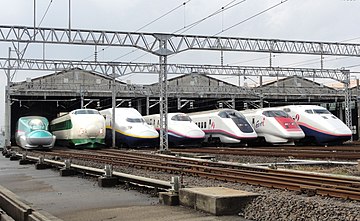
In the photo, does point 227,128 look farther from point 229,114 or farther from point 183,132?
point 183,132

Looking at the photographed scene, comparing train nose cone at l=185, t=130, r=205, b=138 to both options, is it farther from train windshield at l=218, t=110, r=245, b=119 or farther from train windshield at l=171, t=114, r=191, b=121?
train windshield at l=218, t=110, r=245, b=119

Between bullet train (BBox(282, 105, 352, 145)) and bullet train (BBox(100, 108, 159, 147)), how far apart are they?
416 inches

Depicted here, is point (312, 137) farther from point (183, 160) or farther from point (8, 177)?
point (8, 177)

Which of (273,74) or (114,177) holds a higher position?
(273,74)

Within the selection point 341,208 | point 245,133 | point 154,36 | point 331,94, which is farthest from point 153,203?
point 331,94

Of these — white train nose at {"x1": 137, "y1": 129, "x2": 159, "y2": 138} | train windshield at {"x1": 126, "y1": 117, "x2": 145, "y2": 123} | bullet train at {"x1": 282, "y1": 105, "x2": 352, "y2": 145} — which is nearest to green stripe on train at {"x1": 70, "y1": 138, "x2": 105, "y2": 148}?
train windshield at {"x1": 126, "y1": 117, "x2": 145, "y2": 123}

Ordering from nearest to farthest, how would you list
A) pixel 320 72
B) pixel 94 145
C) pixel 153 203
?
pixel 153 203, pixel 94 145, pixel 320 72

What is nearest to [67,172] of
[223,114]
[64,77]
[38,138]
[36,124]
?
[38,138]

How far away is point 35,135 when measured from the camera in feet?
108

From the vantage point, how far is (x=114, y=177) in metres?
12.8

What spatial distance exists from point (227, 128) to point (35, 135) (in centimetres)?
1358

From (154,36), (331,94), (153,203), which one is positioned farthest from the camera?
(331,94)

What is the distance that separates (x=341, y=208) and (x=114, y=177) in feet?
23.5

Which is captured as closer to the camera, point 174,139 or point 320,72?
point 174,139
